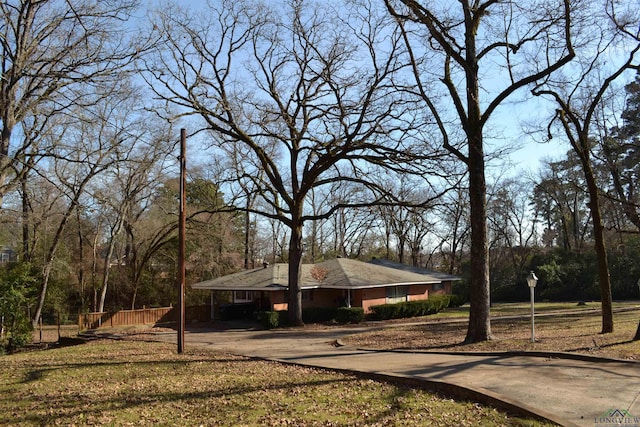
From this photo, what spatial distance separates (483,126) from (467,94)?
1113 millimetres

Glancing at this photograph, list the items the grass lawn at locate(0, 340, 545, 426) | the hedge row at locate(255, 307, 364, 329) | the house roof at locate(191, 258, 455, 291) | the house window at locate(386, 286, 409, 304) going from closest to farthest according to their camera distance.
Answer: the grass lawn at locate(0, 340, 545, 426) → the hedge row at locate(255, 307, 364, 329) → the house roof at locate(191, 258, 455, 291) → the house window at locate(386, 286, 409, 304)

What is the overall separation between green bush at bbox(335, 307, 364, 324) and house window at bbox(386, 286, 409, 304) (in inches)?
220

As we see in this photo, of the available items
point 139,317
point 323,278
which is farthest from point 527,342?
point 139,317

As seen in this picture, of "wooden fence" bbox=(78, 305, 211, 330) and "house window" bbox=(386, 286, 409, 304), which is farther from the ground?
"house window" bbox=(386, 286, 409, 304)

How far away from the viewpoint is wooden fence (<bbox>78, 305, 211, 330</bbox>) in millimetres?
30656

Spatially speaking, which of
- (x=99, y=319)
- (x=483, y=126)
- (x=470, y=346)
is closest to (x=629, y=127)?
(x=483, y=126)

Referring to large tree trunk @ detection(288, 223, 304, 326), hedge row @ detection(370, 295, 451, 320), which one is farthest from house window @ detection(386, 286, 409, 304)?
large tree trunk @ detection(288, 223, 304, 326)

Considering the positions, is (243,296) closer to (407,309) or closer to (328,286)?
(328,286)

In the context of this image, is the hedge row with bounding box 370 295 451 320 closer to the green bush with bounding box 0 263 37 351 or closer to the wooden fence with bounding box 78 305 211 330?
the wooden fence with bounding box 78 305 211 330

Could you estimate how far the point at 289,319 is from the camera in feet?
92.2

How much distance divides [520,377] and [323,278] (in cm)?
2394

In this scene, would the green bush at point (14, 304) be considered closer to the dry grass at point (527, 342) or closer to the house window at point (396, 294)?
the dry grass at point (527, 342)

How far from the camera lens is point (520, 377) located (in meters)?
9.95

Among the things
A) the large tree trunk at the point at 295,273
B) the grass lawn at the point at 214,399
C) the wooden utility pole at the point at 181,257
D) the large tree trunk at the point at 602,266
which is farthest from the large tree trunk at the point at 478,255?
the large tree trunk at the point at 295,273
